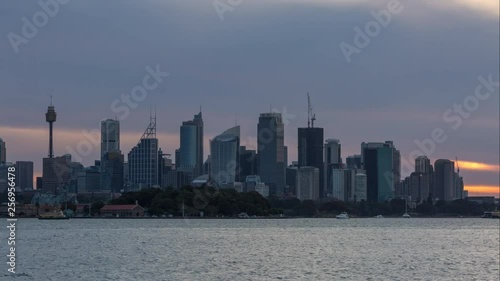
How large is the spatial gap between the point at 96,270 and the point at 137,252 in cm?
2197

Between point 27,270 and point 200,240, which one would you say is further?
point 200,240

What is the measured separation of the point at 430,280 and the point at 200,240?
5651cm

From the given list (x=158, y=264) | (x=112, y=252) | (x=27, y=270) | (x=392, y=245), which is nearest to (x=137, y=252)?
(x=112, y=252)

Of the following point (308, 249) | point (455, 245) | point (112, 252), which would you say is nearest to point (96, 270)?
point (112, 252)

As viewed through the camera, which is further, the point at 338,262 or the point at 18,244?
the point at 18,244

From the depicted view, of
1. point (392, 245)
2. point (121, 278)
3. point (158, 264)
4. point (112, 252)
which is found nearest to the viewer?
A: point (121, 278)

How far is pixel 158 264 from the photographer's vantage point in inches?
3425

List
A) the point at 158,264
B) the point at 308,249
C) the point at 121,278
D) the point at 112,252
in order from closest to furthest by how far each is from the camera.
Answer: the point at 121,278, the point at 158,264, the point at 112,252, the point at 308,249

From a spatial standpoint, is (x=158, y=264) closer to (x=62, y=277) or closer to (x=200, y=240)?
(x=62, y=277)

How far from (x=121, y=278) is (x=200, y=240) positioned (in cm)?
5551

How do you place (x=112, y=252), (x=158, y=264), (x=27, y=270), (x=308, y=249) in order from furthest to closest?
(x=308, y=249) → (x=112, y=252) → (x=158, y=264) → (x=27, y=270)

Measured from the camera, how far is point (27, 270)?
263ft

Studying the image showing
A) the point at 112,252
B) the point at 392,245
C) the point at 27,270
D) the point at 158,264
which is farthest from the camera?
the point at 392,245

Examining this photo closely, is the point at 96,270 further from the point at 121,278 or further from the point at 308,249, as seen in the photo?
the point at 308,249
